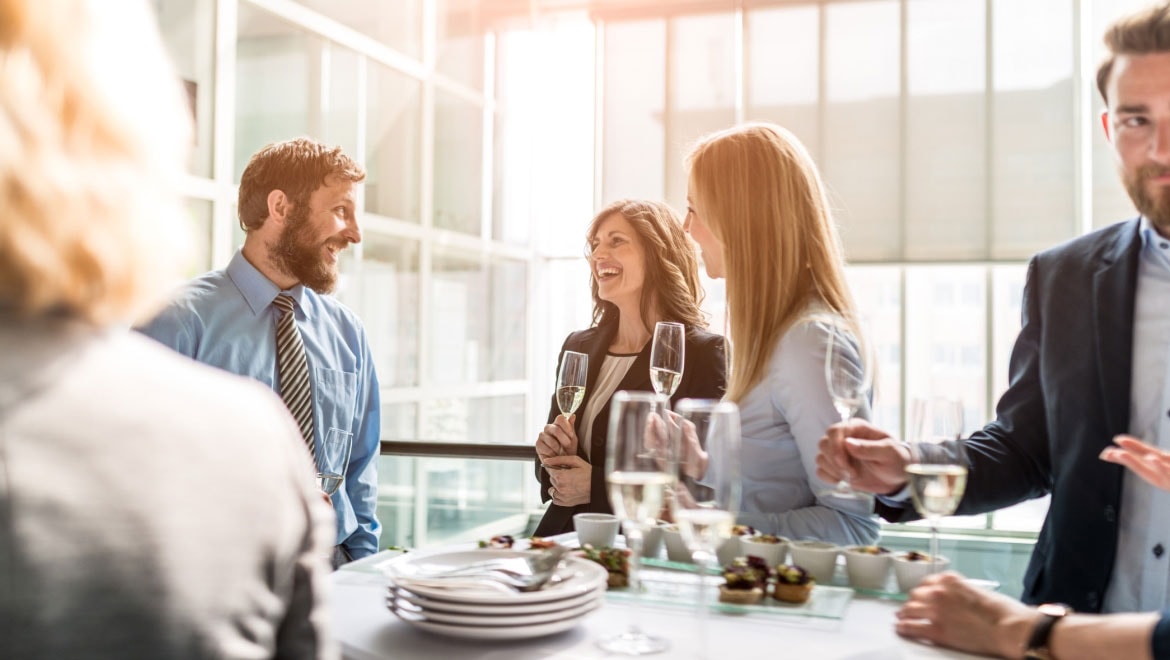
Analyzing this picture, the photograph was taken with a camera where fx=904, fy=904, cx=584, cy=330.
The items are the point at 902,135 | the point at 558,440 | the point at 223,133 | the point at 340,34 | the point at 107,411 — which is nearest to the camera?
the point at 107,411

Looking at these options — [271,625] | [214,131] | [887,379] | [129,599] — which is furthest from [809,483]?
[887,379]

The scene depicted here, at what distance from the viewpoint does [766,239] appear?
6.55 ft

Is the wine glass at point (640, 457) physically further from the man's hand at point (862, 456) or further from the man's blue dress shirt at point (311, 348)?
the man's blue dress shirt at point (311, 348)

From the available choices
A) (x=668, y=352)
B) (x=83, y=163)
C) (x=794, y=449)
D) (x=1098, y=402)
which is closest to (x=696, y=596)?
(x=794, y=449)

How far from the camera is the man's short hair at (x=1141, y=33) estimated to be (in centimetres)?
154

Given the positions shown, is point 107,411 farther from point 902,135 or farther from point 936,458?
point 902,135

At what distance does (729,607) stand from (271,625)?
0.75 meters

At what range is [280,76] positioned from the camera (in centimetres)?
545

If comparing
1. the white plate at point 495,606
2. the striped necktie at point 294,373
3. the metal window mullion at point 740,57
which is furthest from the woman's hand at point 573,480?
the metal window mullion at point 740,57

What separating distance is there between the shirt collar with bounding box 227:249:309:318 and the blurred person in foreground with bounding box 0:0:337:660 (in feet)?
7.53

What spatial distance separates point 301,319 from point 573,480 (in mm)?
1085

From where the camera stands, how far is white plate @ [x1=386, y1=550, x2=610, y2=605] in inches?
46.1

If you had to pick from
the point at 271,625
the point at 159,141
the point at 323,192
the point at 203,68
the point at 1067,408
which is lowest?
the point at 271,625

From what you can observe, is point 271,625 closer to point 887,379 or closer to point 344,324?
point 344,324
